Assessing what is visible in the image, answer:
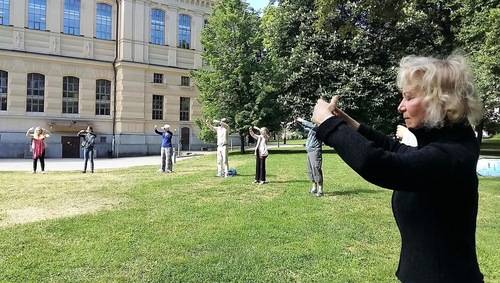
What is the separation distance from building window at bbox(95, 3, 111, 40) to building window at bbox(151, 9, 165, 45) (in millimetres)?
3895

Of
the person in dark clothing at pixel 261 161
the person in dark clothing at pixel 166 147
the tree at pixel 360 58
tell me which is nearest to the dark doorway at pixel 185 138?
the tree at pixel 360 58

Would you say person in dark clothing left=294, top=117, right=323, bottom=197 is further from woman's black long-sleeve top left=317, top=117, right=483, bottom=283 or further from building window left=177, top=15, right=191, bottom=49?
building window left=177, top=15, right=191, bottom=49

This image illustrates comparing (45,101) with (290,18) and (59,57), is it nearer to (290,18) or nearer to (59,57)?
(59,57)

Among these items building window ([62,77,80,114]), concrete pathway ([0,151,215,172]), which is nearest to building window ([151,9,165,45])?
building window ([62,77,80,114])

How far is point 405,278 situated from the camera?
1969mm

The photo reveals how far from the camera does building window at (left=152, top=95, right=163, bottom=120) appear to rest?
36469 millimetres

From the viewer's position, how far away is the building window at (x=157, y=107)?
36.5 m

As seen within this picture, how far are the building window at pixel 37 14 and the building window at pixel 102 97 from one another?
6321mm

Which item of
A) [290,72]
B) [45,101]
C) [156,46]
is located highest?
[156,46]

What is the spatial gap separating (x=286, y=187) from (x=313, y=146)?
1920 millimetres

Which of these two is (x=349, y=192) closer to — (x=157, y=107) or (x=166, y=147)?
(x=166, y=147)

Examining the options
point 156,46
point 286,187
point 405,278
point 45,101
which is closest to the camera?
point 405,278

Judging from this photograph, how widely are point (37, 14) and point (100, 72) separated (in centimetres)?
655

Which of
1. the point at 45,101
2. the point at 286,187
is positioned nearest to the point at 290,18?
the point at 286,187
